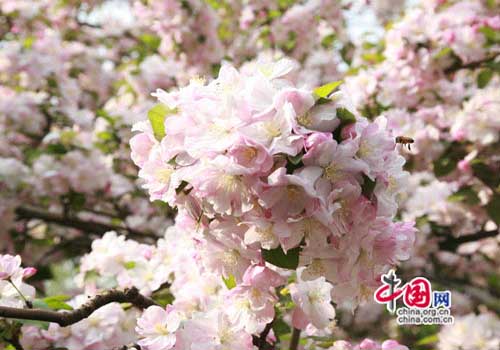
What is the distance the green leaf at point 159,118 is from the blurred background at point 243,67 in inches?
42.0

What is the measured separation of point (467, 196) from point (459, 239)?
0.50 metres

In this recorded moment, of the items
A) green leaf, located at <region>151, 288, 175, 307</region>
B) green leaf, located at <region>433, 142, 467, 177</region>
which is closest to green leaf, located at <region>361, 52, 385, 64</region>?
green leaf, located at <region>433, 142, 467, 177</region>

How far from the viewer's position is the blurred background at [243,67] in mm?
2965

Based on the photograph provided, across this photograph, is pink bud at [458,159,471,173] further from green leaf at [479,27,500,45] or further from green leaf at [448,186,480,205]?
green leaf at [479,27,500,45]

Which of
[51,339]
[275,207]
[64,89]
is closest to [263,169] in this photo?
[275,207]

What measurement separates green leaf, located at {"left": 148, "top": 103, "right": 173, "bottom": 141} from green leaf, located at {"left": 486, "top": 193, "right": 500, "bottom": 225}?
1807 millimetres

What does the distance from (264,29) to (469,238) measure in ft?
6.90

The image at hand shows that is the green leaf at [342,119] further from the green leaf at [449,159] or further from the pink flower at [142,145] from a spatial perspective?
the green leaf at [449,159]

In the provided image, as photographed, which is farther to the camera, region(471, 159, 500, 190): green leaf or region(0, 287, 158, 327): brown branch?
region(471, 159, 500, 190): green leaf

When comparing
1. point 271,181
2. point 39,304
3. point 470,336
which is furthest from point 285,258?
point 470,336

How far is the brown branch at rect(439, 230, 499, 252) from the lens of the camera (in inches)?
118

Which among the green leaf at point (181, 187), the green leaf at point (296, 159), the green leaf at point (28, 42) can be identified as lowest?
the green leaf at point (28, 42)

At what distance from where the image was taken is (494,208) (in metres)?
2.68

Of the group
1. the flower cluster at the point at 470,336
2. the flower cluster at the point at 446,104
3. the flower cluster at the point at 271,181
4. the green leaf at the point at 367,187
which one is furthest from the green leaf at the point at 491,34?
the green leaf at the point at 367,187
